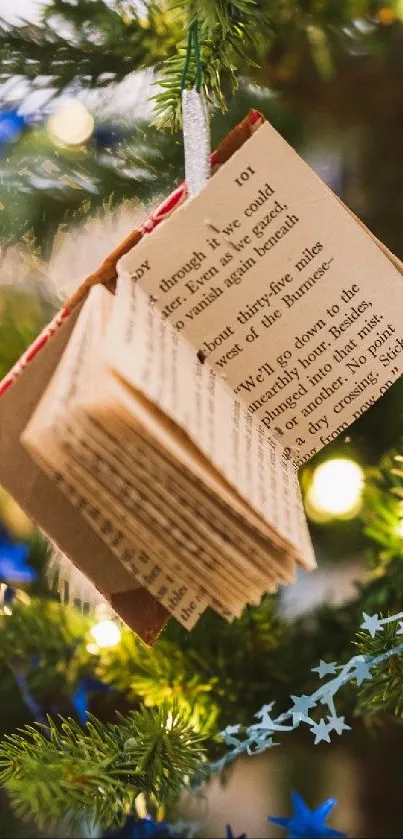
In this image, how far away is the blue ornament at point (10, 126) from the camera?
602 millimetres

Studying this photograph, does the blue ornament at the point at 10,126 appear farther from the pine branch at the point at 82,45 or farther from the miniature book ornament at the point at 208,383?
the miniature book ornament at the point at 208,383

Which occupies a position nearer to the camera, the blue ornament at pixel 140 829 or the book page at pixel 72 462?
the book page at pixel 72 462

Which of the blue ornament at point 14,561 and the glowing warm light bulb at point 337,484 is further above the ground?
the glowing warm light bulb at point 337,484

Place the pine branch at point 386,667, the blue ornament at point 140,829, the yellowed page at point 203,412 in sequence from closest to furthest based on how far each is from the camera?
the yellowed page at point 203,412, the pine branch at point 386,667, the blue ornament at point 140,829

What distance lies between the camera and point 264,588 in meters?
0.34

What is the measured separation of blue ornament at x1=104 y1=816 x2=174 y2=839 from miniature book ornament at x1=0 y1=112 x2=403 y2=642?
24cm

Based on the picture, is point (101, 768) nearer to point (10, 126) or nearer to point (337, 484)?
point (337, 484)

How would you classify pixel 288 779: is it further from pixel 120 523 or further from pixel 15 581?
pixel 120 523

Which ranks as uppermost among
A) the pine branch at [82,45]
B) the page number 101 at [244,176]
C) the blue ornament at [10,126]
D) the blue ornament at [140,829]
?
the pine branch at [82,45]

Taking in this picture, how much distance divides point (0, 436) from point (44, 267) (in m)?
0.50

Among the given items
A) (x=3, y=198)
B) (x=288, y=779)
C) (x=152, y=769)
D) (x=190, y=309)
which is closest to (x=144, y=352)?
(x=190, y=309)

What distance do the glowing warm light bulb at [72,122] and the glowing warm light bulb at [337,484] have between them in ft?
1.23

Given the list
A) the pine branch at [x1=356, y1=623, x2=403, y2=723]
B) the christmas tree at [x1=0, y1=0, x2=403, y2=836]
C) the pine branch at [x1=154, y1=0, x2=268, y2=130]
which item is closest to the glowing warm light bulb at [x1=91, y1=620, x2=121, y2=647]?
the christmas tree at [x1=0, y1=0, x2=403, y2=836]

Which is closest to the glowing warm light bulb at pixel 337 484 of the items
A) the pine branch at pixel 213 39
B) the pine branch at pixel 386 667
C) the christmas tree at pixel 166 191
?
the christmas tree at pixel 166 191
